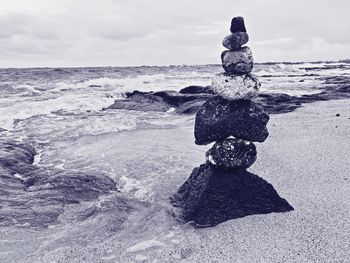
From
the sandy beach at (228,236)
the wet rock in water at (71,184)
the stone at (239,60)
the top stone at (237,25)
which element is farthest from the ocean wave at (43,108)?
the top stone at (237,25)

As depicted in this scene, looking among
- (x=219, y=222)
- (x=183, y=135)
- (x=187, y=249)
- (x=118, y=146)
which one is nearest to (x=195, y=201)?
(x=219, y=222)

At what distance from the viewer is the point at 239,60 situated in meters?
7.21

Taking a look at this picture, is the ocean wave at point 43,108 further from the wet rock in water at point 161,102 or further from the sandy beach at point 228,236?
the sandy beach at point 228,236

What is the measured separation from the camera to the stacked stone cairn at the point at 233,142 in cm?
696

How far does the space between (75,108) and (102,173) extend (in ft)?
51.8

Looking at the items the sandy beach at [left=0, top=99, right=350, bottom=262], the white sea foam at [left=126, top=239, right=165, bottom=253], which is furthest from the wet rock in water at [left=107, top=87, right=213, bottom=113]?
the white sea foam at [left=126, top=239, right=165, bottom=253]

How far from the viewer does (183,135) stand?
48.4 ft

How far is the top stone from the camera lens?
7180 millimetres

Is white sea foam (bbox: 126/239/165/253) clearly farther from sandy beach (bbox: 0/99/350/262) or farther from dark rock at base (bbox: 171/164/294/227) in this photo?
dark rock at base (bbox: 171/164/294/227)

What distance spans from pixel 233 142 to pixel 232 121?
0.38m

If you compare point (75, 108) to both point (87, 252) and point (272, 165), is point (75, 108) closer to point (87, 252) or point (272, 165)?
point (272, 165)

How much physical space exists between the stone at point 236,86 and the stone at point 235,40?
51 cm

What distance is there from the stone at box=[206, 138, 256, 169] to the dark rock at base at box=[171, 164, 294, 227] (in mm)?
154

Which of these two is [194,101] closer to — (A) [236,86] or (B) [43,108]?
(B) [43,108]
